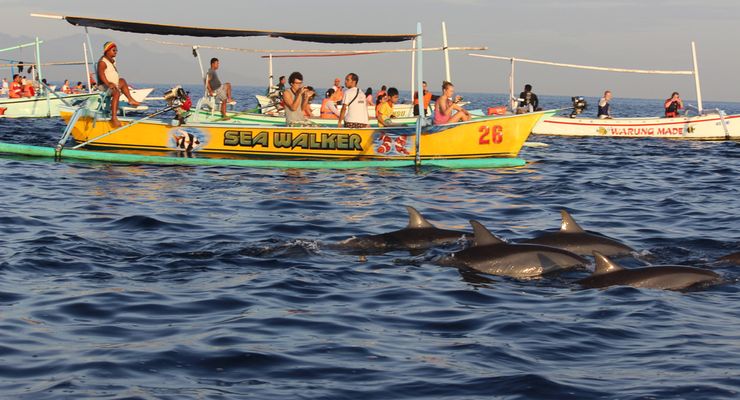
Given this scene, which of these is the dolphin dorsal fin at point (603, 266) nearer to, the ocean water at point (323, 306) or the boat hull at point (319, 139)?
the ocean water at point (323, 306)

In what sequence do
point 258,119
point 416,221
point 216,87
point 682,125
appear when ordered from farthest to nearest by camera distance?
point 682,125
point 258,119
point 216,87
point 416,221

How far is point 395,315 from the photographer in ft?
28.3

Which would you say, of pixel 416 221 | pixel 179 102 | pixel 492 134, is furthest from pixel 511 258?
pixel 179 102

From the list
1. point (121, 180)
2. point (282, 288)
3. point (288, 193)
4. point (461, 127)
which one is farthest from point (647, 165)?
→ point (282, 288)

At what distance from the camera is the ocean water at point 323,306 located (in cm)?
668

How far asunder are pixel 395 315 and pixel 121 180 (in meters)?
10.5

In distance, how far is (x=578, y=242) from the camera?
11.3 m

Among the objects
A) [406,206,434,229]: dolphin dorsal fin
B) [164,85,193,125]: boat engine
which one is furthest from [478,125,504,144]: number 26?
[406,206,434,229]: dolphin dorsal fin

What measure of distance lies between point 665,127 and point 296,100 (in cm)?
1590

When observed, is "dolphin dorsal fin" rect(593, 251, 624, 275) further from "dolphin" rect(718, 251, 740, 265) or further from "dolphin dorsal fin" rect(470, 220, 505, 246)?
"dolphin" rect(718, 251, 740, 265)

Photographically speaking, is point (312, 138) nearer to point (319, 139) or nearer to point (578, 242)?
point (319, 139)

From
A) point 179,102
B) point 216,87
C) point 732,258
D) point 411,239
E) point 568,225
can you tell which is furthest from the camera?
point 216,87

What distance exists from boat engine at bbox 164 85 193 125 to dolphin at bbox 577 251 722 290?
43.5 feet

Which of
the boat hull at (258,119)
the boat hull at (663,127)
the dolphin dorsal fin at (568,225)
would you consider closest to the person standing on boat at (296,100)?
the boat hull at (258,119)
